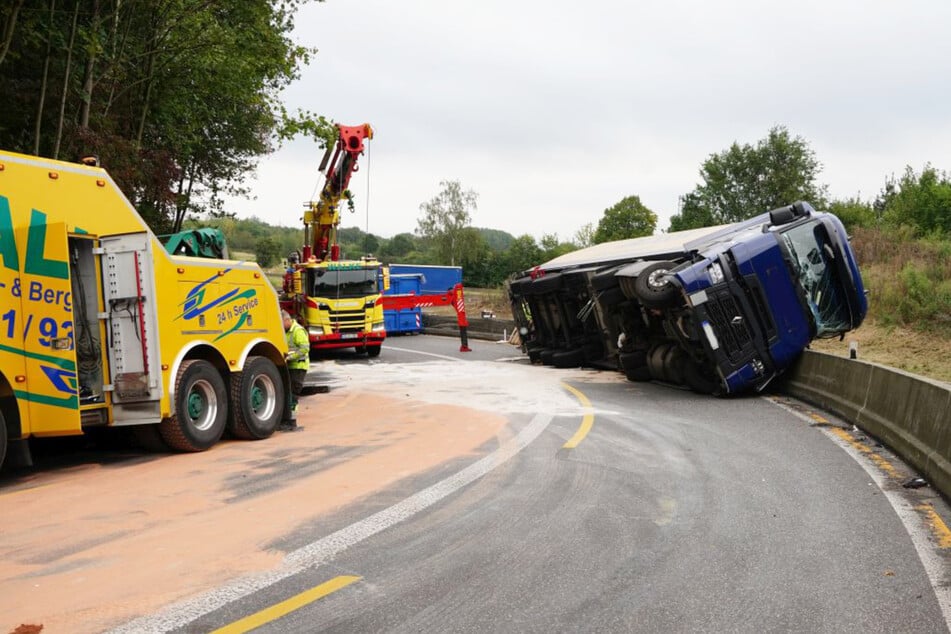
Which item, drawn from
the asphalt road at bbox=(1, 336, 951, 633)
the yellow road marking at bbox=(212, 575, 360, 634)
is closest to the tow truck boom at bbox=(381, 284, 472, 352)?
the asphalt road at bbox=(1, 336, 951, 633)

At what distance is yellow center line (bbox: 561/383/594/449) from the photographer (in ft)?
29.1

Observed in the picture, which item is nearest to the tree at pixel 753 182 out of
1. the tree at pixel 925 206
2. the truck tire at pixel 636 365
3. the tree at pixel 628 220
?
the tree at pixel 628 220

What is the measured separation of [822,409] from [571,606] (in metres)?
8.40

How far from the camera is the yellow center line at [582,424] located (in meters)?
8.87

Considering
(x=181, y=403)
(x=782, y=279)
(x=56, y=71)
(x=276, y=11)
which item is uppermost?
(x=276, y=11)

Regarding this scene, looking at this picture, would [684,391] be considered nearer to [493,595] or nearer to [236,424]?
[236,424]

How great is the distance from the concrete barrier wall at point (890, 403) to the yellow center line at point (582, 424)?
314 cm

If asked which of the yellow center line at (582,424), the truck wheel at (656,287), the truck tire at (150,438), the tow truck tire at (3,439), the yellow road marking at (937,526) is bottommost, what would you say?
the yellow road marking at (937,526)

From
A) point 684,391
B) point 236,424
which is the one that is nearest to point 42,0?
point 236,424

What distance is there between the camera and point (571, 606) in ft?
13.7

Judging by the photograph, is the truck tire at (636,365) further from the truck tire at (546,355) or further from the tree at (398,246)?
the tree at (398,246)

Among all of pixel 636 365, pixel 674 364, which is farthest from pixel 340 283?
pixel 674 364

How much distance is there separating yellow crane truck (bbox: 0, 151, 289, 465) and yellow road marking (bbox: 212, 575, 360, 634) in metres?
3.69

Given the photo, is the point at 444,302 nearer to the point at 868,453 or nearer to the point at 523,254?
the point at 868,453
